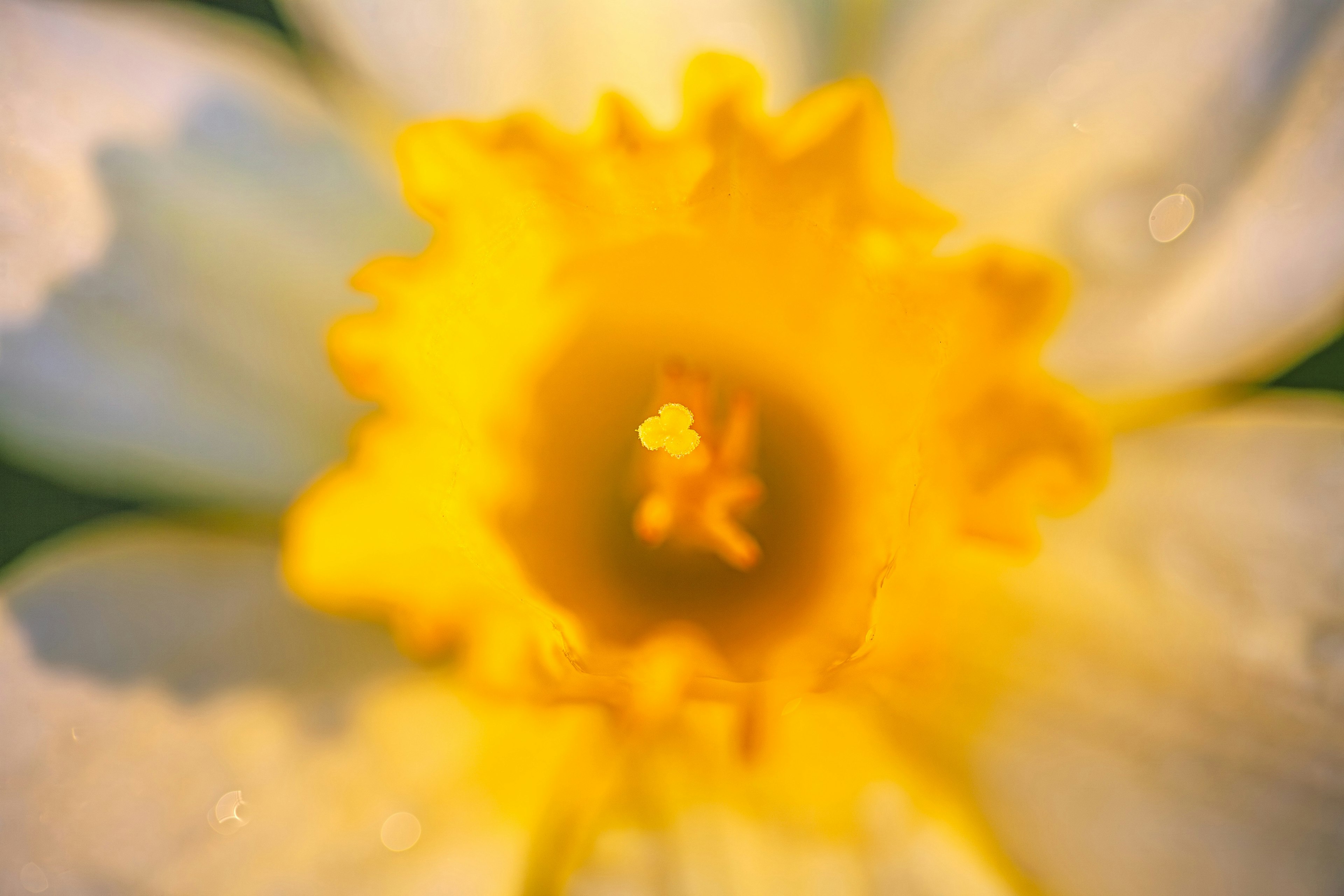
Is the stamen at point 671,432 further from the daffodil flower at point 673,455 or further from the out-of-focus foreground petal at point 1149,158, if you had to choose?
the out-of-focus foreground petal at point 1149,158

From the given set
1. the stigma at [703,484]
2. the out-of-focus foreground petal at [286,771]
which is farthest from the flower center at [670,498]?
the out-of-focus foreground petal at [286,771]

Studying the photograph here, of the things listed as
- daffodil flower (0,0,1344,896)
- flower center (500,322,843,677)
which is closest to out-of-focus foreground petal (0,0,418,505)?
daffodil flower (0,0,1344,896)

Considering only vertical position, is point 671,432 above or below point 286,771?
above

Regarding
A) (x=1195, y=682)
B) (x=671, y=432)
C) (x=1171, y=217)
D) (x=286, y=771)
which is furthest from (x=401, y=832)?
(x=1171, y=217)

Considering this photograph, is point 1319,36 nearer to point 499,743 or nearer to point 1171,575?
point 1171,575

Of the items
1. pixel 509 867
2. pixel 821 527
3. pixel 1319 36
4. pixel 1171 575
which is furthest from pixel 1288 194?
pixel 509 867

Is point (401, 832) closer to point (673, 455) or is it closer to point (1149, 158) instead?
point (673, 455)

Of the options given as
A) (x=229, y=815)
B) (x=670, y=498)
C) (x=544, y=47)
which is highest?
(x=544, y=47)

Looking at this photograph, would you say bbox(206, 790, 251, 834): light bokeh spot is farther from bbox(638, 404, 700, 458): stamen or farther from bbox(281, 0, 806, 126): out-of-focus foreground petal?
bbox(281, 0, 806, 126): out-of-focus foreground petal
